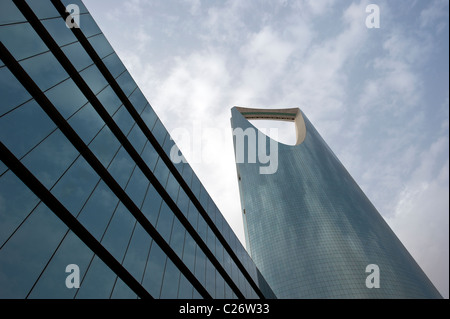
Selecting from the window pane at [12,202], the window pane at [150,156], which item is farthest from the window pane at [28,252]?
the window pane at [150,156]

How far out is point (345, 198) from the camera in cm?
9188

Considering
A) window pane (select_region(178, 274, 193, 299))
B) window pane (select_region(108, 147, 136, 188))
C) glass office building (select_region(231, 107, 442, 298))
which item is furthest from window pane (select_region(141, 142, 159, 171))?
glass office building (select_region(231, 107, 442, 298))

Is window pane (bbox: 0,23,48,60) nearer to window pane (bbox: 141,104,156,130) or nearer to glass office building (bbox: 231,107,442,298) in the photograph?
window pane (bbox: 141,104,156,130)

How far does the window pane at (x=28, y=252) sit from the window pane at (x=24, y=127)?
2028mm

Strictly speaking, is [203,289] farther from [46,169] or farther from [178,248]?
[46,169]

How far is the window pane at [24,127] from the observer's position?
8148 millimetres

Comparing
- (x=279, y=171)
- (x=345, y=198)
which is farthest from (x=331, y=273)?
(x=279, y=171)

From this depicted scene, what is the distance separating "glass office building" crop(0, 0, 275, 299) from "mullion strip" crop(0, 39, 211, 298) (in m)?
0.04

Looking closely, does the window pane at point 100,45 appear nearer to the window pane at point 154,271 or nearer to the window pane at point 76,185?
the window pane at point 76,185

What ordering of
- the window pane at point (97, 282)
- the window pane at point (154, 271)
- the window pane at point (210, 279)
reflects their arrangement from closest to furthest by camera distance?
the window pane at point (97, 282) → the window pane at point (154, 271) → the window pane at point (210, 279)

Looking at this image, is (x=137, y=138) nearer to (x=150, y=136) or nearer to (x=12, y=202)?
(x=150, y=136)

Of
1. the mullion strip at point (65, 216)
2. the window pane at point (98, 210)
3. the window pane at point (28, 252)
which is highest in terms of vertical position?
the window pane at point (98, 210)
